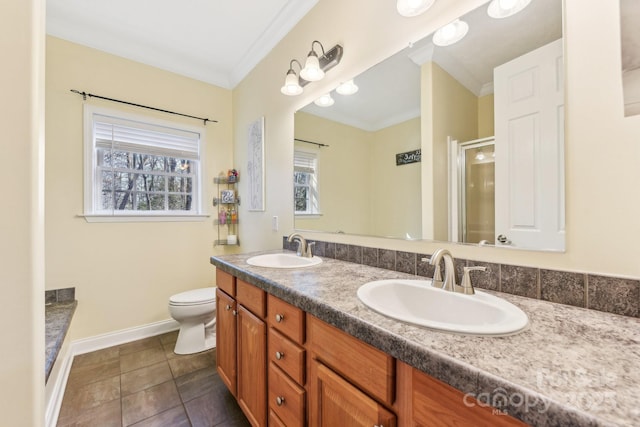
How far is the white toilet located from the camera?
6.57ft

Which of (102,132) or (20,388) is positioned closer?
(20,388)

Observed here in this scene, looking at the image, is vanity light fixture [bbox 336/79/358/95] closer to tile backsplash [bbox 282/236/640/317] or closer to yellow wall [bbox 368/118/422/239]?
yellow wall [bbox 368/118/422/239]

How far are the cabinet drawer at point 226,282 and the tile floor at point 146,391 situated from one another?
68cm

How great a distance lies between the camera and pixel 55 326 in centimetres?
162

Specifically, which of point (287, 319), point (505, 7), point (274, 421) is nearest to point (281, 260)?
point (287, 319)

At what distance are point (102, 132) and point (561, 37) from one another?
301cm

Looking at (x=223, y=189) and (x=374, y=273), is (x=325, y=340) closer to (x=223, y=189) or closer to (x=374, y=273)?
(x=374, y=273)

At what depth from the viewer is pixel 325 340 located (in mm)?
819

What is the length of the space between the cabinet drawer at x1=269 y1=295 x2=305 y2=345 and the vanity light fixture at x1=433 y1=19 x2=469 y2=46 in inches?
50.0

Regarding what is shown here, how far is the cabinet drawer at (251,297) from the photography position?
117 cm

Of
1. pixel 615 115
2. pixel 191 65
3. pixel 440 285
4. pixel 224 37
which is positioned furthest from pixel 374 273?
pixel 191 65

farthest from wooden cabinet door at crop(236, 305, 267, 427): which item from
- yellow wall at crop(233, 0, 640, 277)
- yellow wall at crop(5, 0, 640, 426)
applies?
yellow wall at crop(233, 0, 640, 277)

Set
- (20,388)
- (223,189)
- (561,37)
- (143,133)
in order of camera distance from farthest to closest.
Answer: (223,189), (143,133), (561,37), (20,388)

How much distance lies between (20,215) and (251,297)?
89cm
